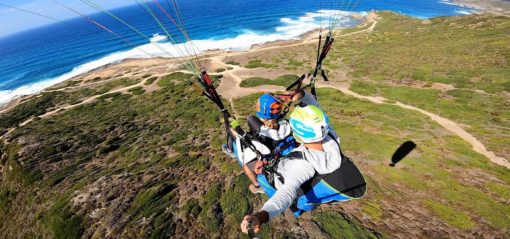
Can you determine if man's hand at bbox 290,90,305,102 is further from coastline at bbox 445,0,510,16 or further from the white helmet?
coastline at bbox 445,0,510,16

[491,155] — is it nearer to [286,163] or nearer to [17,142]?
[286,163]

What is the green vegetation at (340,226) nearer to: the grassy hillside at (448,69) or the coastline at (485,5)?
the grassy hillside at (448,69)

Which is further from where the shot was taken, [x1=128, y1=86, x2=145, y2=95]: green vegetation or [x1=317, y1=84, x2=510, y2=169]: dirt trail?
[x1=128, y1=86, x2=145, y2=95]: green vegetation

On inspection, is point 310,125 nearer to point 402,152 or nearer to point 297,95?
point 297,95

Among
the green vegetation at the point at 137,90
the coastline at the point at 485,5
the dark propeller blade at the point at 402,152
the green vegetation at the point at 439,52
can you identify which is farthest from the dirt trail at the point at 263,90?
the coastline at the point at 485,5

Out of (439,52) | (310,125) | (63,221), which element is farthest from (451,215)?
(439,52)

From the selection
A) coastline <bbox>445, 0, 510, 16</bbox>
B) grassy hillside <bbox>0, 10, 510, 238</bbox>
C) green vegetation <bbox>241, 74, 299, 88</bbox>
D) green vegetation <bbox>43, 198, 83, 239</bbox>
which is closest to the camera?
grassy hillside <bbox>0, 10, 510, 238</bbox>

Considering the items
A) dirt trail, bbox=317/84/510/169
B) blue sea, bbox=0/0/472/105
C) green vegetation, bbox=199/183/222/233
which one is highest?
blue sea, bbox=0/0/472/105

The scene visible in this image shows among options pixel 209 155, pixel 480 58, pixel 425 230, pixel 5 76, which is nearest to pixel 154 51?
pixel 5 76

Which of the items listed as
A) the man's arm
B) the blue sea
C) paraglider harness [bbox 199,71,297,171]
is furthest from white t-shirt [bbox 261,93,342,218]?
the blue sea
